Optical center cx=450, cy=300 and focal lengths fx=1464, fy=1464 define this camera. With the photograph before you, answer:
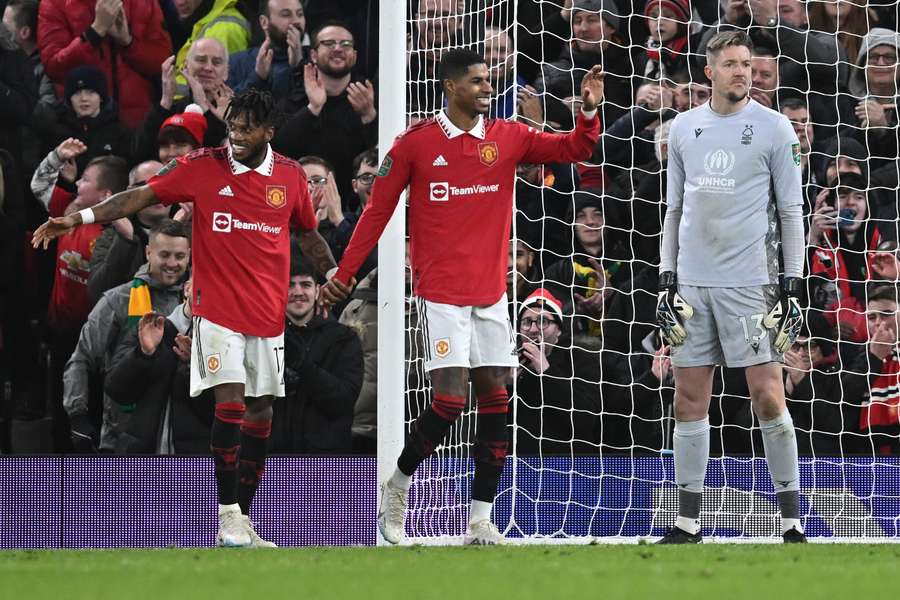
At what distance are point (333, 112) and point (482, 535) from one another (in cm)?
348

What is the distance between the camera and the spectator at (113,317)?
8.22 metres

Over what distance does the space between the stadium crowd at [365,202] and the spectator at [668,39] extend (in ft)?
0.05

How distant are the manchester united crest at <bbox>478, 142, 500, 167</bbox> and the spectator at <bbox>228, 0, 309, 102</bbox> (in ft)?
9.52

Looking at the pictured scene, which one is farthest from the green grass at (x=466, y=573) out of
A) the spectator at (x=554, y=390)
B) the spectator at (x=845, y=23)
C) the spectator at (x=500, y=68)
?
the spectator at (x=845, y=23)

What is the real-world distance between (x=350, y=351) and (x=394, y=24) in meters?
2.08

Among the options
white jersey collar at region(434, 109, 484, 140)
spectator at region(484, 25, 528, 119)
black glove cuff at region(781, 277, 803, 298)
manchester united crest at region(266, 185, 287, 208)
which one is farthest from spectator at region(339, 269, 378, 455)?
black glove cuff at region(781, 277, 803, 298)

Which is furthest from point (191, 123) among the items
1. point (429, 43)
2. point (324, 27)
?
point (429, 43)

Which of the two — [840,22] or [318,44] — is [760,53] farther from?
[318,44]

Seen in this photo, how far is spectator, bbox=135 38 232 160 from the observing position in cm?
852

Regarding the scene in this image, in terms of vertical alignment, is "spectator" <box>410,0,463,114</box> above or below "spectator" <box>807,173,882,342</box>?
above

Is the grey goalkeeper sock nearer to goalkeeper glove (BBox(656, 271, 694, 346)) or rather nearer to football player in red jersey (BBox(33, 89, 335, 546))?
→ goalkeeper glove (BBox(656, 271, 694, 346))

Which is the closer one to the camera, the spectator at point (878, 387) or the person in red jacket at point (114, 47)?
the spectator at point (878, 387)

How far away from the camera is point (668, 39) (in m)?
8.62

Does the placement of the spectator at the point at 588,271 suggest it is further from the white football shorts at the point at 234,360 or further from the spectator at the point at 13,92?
the spectator at the point at 13,92
